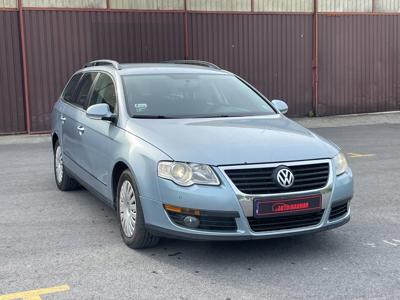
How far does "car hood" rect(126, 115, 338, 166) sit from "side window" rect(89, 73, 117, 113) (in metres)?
0.62

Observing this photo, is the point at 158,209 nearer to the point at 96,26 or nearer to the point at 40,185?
the point at 40,185

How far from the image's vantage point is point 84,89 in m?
6.90

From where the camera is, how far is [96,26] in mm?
13891

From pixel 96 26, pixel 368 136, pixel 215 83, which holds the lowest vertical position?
pixel 368 136

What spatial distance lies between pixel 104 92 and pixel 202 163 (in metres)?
2.09

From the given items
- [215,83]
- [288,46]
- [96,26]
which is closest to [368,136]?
[288,46]

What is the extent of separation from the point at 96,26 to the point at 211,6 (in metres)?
3.10

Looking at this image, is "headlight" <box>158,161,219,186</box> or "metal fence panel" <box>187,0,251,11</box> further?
"metal fence panel" <box>187,0,251,11</box>

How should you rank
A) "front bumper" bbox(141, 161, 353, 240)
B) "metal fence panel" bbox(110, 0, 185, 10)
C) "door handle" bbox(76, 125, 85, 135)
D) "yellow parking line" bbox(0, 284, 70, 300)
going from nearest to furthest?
"yellow parking line" bbox(0, 284, 70, 300) < "front bumper" bbox(141, 161, 353, 240) < "door handle" bbox(76, 125, 85, 135) < "metal fence panel" bbox(110, 0, 185, 10)

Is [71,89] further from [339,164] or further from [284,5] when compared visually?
[284,5]

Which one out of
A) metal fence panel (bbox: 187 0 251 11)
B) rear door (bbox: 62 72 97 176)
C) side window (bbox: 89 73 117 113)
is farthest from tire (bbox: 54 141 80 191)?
metal fence panel (bbox: 187 0 251 11)

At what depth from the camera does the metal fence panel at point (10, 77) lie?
13172 millimetres

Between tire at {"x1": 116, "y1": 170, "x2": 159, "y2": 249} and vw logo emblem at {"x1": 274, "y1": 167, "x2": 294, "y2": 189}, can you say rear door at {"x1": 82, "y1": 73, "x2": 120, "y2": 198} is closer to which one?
tire at {"x1": 116, "y1": 170, "x2": 159, "y2": 249}

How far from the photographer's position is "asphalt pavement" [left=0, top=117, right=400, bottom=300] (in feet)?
13.9
